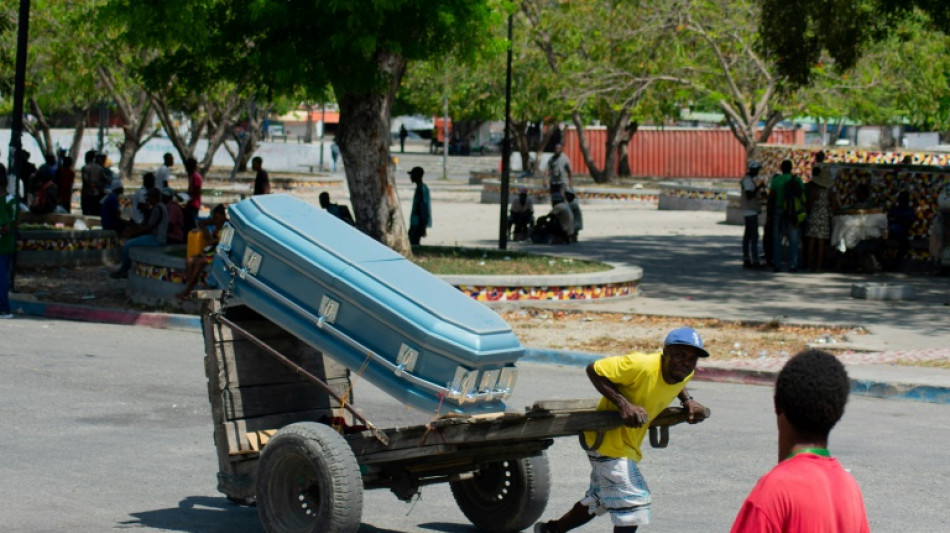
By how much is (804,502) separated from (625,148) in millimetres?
51510

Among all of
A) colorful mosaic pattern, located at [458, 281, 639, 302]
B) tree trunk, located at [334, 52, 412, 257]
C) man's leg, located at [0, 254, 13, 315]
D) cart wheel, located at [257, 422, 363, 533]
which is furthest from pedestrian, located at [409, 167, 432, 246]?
cart wheel, located at [257, 422, 363, 533]

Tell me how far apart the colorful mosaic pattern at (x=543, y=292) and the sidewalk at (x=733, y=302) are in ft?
0.53

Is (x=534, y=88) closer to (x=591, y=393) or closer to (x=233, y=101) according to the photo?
(x=233, y=101)

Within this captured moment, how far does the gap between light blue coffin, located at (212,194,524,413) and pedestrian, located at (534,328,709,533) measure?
0.60 metres

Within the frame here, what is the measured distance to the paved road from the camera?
25.9 feet

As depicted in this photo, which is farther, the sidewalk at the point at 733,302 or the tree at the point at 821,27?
the tree at the point at 821,27

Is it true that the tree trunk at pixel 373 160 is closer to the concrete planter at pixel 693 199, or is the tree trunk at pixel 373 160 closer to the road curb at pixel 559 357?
the road curb at pixel 559 357

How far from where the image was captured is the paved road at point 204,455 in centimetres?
791

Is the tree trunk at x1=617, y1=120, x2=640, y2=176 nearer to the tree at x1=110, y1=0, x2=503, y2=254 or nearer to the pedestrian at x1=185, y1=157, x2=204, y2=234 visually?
the pedestrian at x1=185, y1=157, x2=204, y2=234

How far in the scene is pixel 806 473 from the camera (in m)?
3.38

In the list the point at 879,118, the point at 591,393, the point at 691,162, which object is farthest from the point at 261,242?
the point at 691,162

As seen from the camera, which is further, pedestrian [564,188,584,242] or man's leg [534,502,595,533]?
pedestrian [564,188,584,242]

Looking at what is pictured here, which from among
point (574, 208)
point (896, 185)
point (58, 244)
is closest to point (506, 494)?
point (58, 244)

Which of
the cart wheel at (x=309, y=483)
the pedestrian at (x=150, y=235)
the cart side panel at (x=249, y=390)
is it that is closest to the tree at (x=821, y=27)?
the pedestrian at (x=150, y=235)
